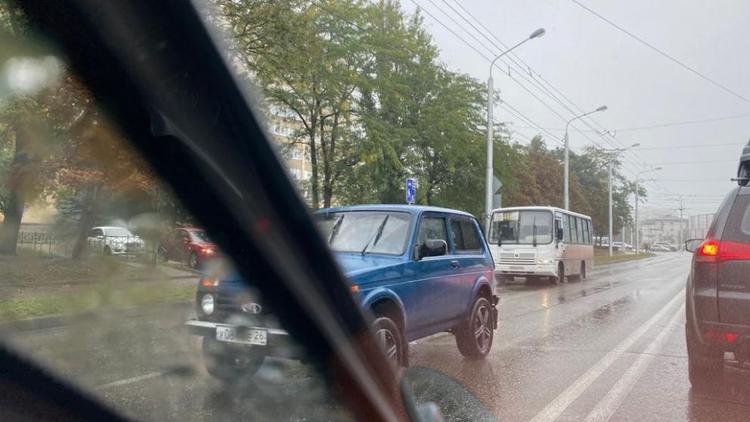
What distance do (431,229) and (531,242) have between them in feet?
45.3

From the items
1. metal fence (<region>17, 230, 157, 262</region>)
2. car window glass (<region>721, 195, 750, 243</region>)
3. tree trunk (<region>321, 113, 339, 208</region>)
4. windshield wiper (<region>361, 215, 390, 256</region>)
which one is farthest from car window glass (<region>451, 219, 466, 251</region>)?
tree trunk (<region>321, 113, 339, 208</region>)

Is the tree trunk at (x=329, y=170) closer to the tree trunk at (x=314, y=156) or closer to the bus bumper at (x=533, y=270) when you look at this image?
the tree trunk at (x=314, y=156)

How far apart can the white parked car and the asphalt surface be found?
55 cm

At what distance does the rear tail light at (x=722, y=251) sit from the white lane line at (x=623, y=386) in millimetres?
1397

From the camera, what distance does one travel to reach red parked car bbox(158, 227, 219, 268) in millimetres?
3771

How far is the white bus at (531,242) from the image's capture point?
62.2 feet

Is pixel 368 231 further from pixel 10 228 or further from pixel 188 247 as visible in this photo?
pixel 10 228

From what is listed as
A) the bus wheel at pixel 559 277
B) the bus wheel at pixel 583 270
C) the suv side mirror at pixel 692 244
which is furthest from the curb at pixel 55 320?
the bus wheel at pixel 583 270

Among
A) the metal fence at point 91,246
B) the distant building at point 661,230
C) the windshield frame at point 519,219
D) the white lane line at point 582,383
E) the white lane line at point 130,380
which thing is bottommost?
the white lane line at point 582,383

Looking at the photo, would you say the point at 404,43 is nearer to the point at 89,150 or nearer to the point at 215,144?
the point at 89,150

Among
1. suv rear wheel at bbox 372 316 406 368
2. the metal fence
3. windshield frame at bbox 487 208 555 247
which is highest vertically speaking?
windshield frame at bbox 487 208 555 247

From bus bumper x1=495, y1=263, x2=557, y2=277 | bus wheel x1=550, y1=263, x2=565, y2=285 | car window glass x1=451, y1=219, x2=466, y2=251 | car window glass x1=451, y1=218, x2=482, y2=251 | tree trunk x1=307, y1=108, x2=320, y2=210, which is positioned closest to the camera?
car window glass x1=451, y1=219, x2=466, y2=251

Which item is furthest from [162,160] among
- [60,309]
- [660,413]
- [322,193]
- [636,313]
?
[322,193]

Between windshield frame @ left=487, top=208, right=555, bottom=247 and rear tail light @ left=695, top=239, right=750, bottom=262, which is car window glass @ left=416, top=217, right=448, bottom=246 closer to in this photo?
rear tail light @ left=695, top=239, right=750, bottom=262
